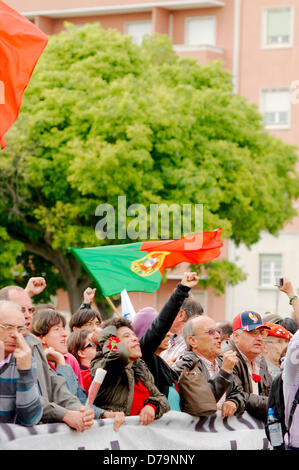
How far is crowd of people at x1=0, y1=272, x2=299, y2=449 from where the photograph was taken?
5910mm

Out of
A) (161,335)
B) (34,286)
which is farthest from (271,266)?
(161,335)

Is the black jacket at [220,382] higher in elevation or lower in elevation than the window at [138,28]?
lower

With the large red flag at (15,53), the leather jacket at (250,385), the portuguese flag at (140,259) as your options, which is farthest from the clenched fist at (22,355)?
the portuguese flag at (140,259)

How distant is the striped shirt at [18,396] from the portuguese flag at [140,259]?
3540 mm

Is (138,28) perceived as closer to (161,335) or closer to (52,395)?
(161,335)

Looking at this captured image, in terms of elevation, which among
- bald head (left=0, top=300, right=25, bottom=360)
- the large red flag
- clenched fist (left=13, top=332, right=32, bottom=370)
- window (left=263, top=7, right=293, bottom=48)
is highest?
window (left=263, top=7, right=293, bottom=48)

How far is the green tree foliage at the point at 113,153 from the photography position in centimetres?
2875

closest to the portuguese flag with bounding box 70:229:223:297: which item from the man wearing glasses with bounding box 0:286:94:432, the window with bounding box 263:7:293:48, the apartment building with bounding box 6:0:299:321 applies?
the man wearing glasses with bounding box 0:286:94:432

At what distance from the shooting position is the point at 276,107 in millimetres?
42719

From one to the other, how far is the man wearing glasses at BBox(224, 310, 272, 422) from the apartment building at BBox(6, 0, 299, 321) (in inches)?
1292

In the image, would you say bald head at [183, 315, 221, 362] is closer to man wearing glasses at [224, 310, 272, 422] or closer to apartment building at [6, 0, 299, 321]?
man wearing glasses at [224, 310, 272, 422]

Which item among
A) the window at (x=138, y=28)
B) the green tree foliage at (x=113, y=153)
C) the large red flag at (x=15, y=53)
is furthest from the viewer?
the window at (x=138, y=28)

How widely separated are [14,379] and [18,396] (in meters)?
0.11

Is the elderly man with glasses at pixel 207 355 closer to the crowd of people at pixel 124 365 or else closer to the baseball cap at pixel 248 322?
the crowd of people at pixel 124 365
